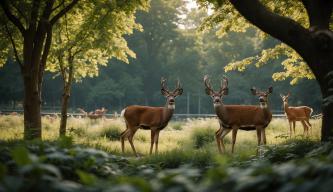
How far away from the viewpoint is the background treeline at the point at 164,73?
58469 millimetres

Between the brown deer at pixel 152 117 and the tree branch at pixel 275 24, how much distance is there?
4.68m

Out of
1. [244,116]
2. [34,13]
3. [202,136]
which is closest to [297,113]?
[202,136]

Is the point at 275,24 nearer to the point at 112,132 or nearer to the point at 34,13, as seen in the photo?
the point at 34,13

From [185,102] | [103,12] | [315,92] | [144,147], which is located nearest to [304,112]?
[144,147]

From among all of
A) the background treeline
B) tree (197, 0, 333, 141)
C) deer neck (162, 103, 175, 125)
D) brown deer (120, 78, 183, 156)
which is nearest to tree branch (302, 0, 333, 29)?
tree (197, 0, 333, 141)

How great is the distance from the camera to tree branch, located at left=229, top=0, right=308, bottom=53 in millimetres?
7973

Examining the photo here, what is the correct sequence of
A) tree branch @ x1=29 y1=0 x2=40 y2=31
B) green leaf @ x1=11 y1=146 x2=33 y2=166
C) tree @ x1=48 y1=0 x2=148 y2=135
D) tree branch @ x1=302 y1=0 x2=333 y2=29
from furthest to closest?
tree @ x1=48 y1=0 x2=148 y2=135 → tree branch @ x1=29 y1=0 x2=40 y2=31 → tree branch @ x1=302 y1=0 x2=333 y2=29 → green leaf @ x1=11 y1=146 x2=33 y2=166

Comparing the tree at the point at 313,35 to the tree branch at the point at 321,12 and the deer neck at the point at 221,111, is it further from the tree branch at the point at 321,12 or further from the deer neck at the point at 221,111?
the deer neck at the point at 221,111

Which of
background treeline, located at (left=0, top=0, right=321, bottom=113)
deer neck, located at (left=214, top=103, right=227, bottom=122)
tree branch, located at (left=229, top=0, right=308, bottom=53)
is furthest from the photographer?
background treeline, located at (left=0, top=0, right=321, bottom=113)

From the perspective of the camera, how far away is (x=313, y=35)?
26.0ft

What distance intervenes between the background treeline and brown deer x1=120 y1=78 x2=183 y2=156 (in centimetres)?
4448

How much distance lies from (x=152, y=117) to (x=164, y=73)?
49.4m

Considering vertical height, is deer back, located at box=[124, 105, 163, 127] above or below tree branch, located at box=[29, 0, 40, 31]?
below

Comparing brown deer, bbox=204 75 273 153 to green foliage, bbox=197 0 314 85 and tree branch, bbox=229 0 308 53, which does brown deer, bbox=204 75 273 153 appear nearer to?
green foliage, bbox=197 0 314 85
